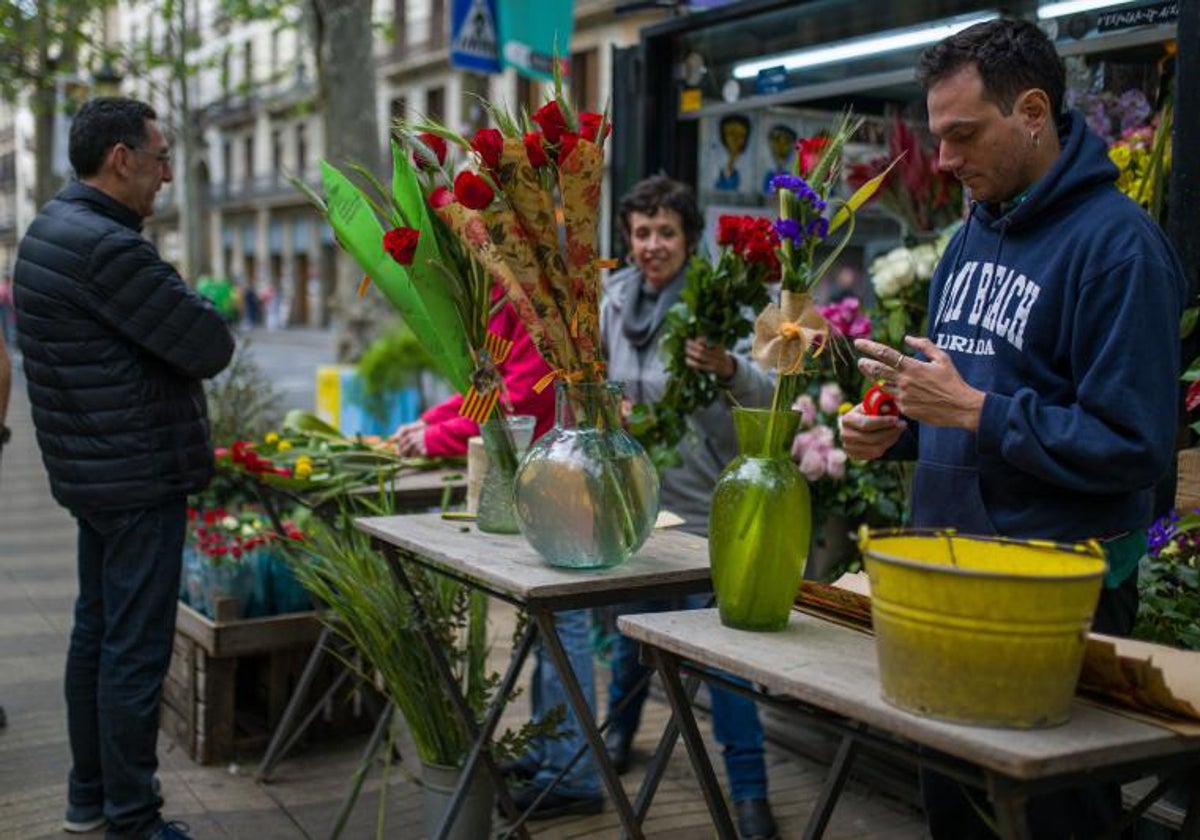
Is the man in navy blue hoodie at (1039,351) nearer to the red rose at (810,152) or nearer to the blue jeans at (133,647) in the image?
the red rose at (810,152)

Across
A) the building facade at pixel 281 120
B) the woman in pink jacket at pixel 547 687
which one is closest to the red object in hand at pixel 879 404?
the woman in pink jacket at pixel 547 687

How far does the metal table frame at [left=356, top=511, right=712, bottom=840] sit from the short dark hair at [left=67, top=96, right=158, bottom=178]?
1.23m

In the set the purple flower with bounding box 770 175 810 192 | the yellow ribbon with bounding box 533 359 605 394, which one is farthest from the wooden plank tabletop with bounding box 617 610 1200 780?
the purple flower with bounding box 770 175 810 192

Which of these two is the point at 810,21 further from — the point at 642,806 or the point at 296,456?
the point at 642,806

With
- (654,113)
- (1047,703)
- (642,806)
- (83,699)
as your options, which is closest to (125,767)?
(83,699)

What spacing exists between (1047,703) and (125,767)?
249 centimetres

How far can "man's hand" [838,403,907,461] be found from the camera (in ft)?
7.52

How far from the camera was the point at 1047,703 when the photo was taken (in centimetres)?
163

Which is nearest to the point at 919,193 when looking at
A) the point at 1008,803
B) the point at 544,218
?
the point at 544,218

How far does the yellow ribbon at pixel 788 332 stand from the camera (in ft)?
7.12

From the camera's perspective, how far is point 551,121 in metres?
2.36

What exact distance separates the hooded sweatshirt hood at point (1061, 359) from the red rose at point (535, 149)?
2.51 ft

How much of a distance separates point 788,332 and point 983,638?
71cm

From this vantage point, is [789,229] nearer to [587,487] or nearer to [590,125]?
[590,125]
